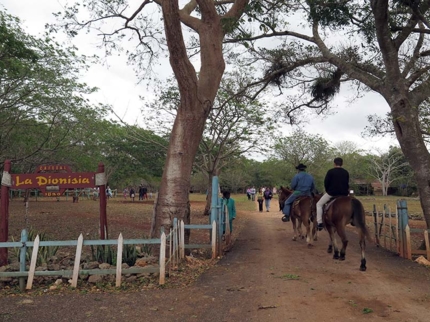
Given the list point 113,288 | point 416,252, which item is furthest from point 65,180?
point 416,252

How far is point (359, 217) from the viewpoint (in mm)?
8344

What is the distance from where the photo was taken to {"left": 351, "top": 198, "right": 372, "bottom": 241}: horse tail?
823cm

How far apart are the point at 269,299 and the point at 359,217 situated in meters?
3.44

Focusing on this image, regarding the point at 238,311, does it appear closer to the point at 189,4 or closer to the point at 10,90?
the point at 189,4

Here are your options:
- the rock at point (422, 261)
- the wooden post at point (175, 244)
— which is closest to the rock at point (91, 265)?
the wooden post at point (175, 244)

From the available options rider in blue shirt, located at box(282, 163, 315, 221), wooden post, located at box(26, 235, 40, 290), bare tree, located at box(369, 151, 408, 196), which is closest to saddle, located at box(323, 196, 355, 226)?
rider in blue shirt, located at box(282, 163, 315, 221)

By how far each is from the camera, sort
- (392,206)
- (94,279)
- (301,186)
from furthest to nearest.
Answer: (392,206)
(301,186)
(94,279)

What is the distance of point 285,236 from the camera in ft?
47.0

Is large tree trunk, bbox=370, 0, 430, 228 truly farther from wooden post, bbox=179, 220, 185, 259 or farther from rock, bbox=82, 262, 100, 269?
rock, bbox=82, 262, 100, 269

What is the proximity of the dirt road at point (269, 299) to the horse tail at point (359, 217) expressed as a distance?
2.65ft

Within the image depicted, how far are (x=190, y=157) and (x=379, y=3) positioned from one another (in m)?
6.50

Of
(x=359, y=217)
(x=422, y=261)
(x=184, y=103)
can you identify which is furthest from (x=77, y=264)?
(x=422, y=261)

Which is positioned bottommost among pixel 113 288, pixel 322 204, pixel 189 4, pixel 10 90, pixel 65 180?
pixel 113 288

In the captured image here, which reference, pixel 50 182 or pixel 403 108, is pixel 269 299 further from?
pixel 403 108
